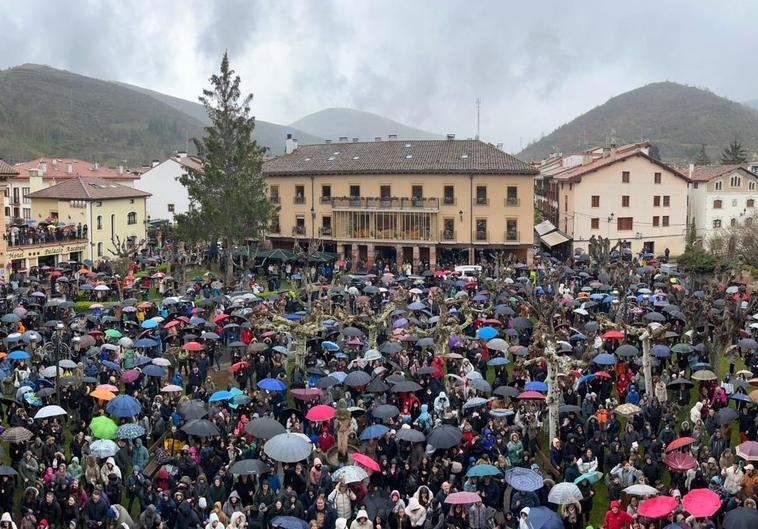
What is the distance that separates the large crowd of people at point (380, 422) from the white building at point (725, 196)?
37.8 meters

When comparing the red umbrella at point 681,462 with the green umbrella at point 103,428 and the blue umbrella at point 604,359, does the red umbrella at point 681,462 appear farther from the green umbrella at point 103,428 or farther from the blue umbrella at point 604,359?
the green umbrella at point 103,428

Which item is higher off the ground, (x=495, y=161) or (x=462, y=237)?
(x=495, y=161)

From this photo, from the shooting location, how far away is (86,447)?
15883 millimetres

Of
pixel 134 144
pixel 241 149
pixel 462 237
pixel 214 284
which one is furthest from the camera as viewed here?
pixel 134 144

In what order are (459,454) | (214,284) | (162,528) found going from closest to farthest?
(162,528) → (459,454) → (214,284)

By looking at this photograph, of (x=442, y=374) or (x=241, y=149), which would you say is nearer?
(x=442, y=374)

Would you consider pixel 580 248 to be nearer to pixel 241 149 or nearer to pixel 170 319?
pixel 241 149

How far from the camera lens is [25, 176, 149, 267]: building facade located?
5191cm

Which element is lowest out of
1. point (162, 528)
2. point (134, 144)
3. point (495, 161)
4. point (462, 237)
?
point (162, 528)

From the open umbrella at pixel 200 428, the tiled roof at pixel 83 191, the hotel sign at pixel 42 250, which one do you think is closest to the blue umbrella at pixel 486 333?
the open umbrella at pixel 200 428

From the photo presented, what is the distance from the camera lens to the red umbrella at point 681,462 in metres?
14.2

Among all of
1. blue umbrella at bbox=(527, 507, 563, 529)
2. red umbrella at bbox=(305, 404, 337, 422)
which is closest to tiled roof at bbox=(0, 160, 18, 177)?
red umbrella at bbox=(305, 404, 337, 422)

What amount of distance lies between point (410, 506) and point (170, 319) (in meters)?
16.8

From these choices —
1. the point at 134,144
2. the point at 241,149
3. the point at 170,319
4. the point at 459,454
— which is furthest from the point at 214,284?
the point at 134,144
